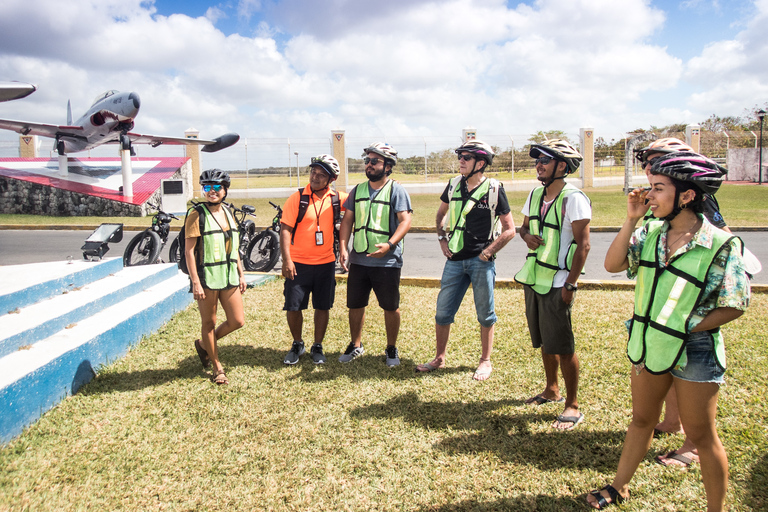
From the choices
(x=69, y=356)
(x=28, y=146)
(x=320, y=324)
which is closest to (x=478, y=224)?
(x=320, y=324)

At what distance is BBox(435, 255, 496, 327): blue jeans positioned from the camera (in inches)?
173

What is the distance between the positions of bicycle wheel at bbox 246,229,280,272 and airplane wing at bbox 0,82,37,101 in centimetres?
459

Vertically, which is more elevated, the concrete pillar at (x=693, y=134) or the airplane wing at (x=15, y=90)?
the concrete pillar at (x=693, y=134)

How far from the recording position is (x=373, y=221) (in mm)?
4699

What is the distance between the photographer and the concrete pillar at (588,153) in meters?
32.7

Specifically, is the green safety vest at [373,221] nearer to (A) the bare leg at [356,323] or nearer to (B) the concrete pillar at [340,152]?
(A) the bare leg at [356,323]

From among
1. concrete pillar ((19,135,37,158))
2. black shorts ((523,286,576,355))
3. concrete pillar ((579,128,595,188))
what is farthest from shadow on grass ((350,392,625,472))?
concrete pillar ((19,135,37,158))

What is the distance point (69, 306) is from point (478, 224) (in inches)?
154

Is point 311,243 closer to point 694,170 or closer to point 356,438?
point 356,438

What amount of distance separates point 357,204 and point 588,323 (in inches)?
112

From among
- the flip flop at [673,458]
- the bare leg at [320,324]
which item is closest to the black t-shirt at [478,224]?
the bare leg at [320,324]

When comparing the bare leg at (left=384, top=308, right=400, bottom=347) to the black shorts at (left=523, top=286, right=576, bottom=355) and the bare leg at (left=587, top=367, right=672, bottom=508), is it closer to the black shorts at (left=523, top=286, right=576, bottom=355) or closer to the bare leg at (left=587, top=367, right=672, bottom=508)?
the black shorts at (left=523, top=286, right=576, bottom=355)

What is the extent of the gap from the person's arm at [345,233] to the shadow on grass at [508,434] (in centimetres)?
134

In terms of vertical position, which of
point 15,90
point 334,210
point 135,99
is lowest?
point 334,210
